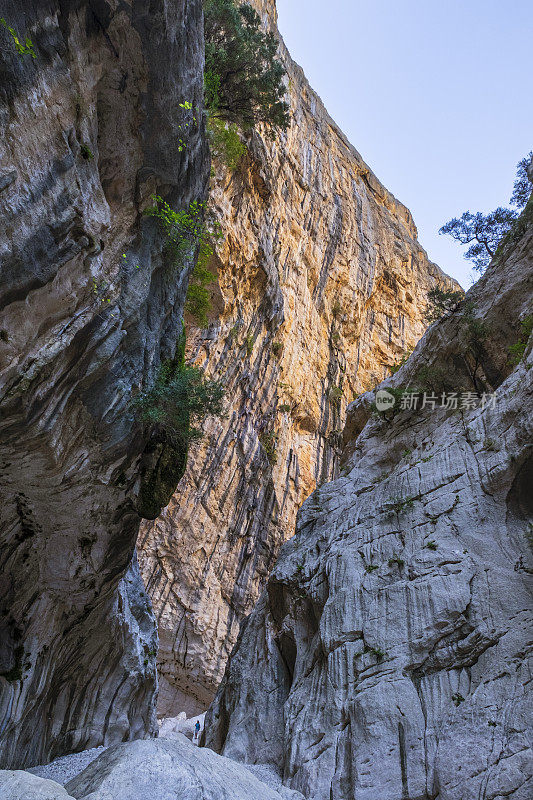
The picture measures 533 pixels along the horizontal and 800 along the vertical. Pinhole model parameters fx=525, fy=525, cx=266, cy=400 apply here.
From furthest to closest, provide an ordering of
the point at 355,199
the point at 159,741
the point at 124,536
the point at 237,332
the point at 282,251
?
1. the point at 355,199
2. the point at 282,251
3. the point at 237,332
4. the point at 124,536
5. the point at 159,741

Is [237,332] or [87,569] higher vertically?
[237,332]

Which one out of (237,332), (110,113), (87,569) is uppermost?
(237,332)

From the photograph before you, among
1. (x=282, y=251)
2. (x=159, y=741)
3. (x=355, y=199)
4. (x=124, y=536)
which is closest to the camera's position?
(x=159, y=741)

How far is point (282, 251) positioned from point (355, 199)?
39.1ft

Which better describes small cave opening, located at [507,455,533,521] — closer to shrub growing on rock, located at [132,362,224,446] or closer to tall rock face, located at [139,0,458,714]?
shrub growing on rock, located at [132,362,224,446]

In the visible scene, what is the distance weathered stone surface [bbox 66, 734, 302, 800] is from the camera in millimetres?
5883

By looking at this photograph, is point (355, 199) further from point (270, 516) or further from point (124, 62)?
point (124, 62)

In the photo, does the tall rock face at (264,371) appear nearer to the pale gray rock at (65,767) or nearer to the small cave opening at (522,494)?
the pale gray rock at (65,767)

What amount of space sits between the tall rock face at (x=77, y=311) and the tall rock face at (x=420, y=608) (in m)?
4.34

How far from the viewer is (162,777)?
20.0 ft

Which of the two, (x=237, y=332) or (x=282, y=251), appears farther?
(x=282, y=251)

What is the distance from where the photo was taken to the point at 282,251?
2627cm

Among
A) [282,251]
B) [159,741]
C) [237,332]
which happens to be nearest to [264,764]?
[159,741]

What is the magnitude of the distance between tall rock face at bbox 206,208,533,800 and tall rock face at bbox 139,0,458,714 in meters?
7.40
